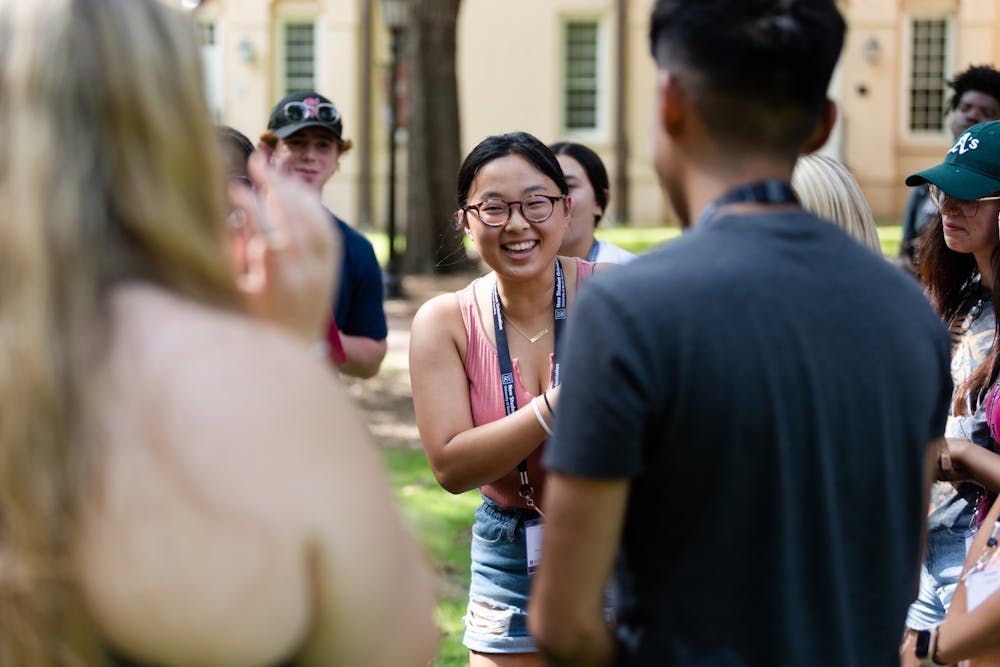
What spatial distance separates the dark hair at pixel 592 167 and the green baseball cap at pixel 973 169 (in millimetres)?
2183

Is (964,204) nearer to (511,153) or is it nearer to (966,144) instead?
(966,144)

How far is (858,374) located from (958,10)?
2707 cm

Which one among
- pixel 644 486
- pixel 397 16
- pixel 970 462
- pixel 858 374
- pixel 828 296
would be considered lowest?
pixel 970 462

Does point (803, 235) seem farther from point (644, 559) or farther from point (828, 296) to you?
point (644, 559)

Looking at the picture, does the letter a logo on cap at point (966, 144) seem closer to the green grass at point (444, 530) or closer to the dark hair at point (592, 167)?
the dark hair at point (592, 167)

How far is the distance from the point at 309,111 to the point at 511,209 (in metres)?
1.89

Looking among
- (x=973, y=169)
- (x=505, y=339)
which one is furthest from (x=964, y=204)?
(x=505, y=339)

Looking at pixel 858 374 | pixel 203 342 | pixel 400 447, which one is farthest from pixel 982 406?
pixel 400 447

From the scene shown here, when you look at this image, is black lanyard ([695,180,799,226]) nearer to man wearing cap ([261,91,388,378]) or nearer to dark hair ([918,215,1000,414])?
dark hair ([918,215,1000,414])

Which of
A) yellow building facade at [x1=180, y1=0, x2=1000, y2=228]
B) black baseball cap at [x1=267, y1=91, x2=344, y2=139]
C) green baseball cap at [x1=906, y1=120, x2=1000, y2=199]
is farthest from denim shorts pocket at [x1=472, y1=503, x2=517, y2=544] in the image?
yellow building facade at [x1=180, y1=0, x2=1000, y2=228]

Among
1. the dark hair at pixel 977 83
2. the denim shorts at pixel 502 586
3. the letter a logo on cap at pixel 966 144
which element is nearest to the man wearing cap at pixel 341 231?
the denim shorts at pixel 502 586

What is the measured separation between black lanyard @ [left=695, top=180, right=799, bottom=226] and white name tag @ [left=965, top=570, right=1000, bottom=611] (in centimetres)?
137

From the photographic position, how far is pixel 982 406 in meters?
3.41

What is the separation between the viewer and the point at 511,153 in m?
3.69
